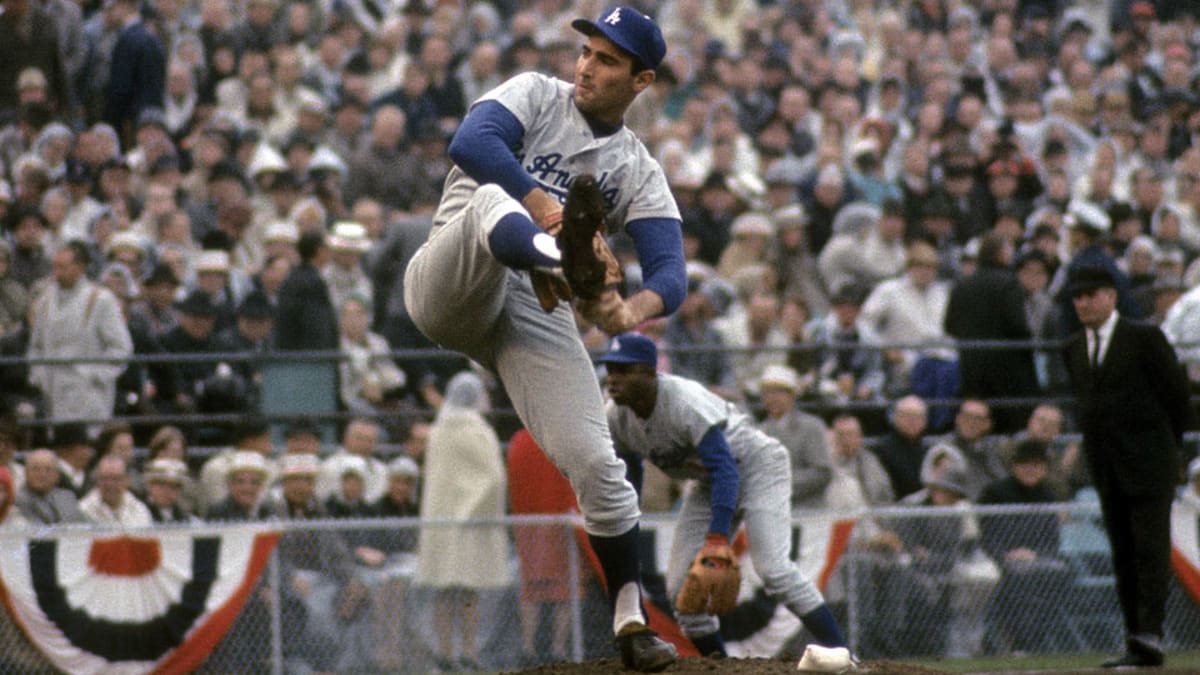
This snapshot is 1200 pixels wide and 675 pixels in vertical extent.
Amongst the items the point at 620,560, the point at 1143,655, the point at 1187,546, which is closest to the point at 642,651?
the point at 620,560

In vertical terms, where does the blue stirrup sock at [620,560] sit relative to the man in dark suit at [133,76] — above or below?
below

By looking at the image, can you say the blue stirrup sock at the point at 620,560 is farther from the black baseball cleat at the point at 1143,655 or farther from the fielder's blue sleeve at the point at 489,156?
the black baseball cleat at the point at 1143,655

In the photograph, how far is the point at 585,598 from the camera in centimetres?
1098

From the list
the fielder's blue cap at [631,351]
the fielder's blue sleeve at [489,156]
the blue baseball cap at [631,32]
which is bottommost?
the fielder's blue cap at [631,351]

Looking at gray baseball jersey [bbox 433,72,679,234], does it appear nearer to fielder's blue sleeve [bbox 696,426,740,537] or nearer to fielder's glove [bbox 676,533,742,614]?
fielder's glove [bbox 676,533,742,614]

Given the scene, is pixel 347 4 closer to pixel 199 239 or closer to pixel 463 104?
pixel 463 104

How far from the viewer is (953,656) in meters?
11.5

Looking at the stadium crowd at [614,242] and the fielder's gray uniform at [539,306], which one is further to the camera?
the stadium crowd at [614,242]

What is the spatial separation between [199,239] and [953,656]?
21.2 feet

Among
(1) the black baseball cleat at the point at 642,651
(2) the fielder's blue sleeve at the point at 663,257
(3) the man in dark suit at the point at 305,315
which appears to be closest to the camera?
(2) the fielder's blue sleeve at the point at 663,257

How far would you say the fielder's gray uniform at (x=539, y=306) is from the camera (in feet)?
22.7

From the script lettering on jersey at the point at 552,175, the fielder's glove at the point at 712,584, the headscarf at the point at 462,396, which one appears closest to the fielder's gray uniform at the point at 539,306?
the script lettering on jersey at the point at 552,175

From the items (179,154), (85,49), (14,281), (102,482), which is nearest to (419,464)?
(102,482)

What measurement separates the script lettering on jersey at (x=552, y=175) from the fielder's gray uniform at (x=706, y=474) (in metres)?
2.48
